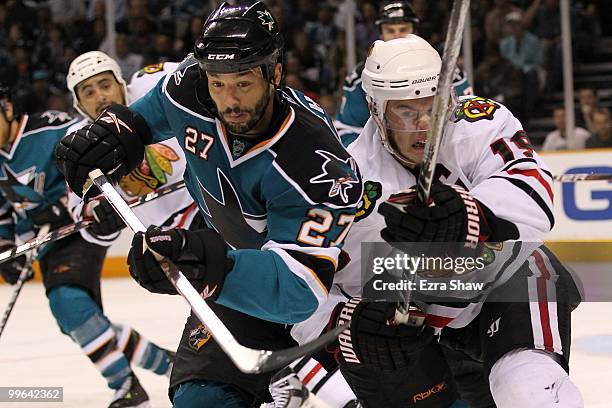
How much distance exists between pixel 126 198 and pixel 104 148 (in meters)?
1.53

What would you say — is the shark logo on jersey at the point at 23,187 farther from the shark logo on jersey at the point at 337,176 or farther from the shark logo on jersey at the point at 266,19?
the shark logo on jersey at the point at 337,176

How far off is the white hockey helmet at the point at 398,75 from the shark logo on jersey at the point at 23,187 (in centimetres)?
220

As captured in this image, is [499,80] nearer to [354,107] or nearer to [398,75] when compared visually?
[354,107]

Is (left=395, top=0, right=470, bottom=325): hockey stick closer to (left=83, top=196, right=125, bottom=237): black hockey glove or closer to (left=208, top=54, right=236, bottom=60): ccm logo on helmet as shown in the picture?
(left=208, top=54, right=236, bottom=60): ccm logo on helmet

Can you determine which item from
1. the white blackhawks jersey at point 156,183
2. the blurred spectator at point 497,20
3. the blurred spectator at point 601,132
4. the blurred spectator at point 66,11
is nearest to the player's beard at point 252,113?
the white blackhawks jersey at point 156,183

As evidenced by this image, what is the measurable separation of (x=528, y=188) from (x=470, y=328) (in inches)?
16.6

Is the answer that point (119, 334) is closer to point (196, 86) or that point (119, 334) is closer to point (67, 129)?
point (67, 129)

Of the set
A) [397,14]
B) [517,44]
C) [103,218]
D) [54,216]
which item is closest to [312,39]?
[517,44]

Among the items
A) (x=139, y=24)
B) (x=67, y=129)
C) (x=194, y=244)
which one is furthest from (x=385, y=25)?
A: (x=139, y=24)

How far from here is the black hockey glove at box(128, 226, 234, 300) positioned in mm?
2057

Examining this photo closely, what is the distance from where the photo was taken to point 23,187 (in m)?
4.45

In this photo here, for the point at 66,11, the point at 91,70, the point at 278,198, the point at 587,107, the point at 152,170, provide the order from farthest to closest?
the point at 66,11 → the point at 587,107 → the point at 91,70 → the point at 152,170 → the point at 278,198

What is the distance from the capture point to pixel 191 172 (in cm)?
Answer: 259

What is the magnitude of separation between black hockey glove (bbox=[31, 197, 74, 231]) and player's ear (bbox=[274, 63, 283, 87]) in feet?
7.19
